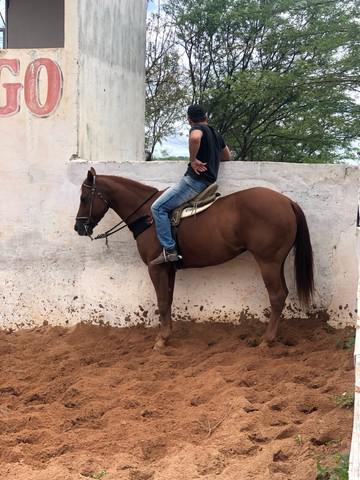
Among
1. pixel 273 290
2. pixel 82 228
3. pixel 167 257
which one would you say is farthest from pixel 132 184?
pixel 273 290

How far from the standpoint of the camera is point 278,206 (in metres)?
5.55

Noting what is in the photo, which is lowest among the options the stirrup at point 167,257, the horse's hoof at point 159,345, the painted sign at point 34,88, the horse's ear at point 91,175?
the horse's hoof at point 159,345

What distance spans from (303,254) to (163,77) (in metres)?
12.1

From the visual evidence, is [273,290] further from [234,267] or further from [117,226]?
[117,226]

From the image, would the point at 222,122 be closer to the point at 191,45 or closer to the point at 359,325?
the point at 191,45

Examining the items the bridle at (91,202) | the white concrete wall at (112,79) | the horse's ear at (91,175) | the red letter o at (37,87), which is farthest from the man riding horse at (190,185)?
the red letter o at (37,87)

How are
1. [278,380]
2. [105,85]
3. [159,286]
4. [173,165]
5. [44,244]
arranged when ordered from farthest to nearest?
[105,85] → [44,244] → [173,165] → [159,286] → [278,380]

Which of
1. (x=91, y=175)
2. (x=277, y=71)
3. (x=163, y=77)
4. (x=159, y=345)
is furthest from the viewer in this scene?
(x=163, y=77)

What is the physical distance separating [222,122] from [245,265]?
9.93m

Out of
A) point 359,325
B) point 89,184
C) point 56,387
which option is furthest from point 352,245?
point 359,325

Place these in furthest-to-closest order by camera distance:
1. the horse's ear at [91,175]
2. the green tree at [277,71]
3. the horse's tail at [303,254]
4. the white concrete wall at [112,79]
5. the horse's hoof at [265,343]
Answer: the green tree at [277,71]
the white concrete wall at [112,79]
the horse's ear at [91,175]
the horse's tail at [303,254]
the horse's hoof at [265,343]

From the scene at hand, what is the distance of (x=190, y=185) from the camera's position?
5.84 meters

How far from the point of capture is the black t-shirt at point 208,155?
19.0 ft

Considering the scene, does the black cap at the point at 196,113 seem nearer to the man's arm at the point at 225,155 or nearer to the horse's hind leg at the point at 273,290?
the man's arm at the point at 225,155
